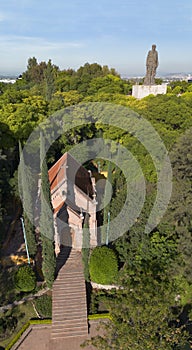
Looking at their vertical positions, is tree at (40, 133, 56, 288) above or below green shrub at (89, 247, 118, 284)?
above

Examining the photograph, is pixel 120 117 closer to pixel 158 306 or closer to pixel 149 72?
pixel 149 72

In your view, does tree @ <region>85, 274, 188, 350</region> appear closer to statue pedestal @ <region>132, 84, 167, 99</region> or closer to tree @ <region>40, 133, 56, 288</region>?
tree @ <region>40, 133, 56, 288</region>

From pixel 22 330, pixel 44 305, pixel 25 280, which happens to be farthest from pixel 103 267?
pixel 22 330

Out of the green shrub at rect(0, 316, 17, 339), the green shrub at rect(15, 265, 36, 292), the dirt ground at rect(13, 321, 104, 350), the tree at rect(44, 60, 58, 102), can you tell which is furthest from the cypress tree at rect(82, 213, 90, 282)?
the tree at rect(44, 60, 58, 102)

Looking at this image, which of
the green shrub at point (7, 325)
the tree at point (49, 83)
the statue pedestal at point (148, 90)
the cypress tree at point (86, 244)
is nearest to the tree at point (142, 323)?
the cypress tree at point (86, 244)

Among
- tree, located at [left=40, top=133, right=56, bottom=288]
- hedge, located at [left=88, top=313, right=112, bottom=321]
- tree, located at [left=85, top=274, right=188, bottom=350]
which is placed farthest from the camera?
hedge, located at [left=88, top=313, right=112, bottom=321]

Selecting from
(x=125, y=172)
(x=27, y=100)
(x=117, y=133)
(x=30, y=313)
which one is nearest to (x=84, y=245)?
(x=30, y=313)
